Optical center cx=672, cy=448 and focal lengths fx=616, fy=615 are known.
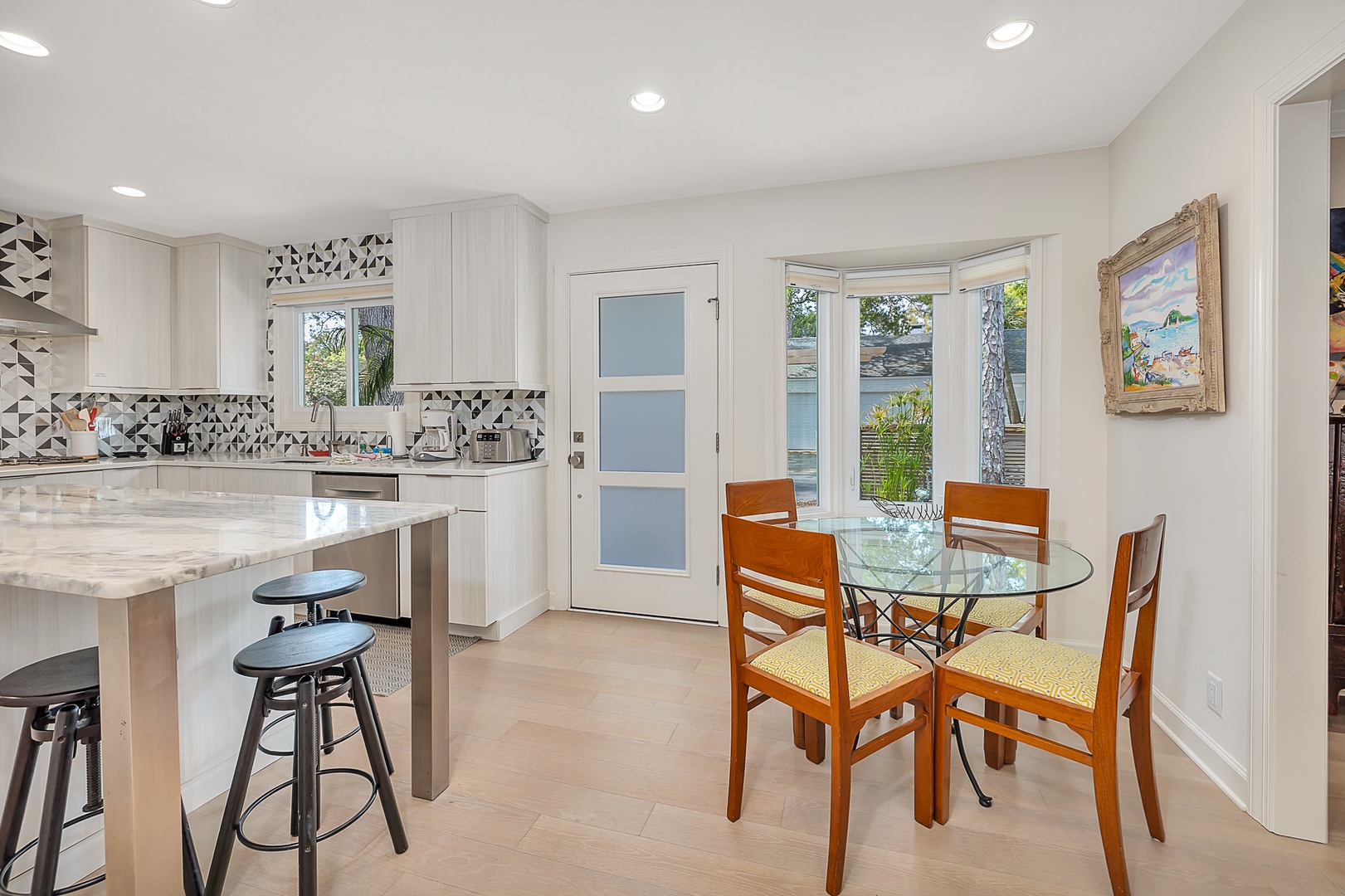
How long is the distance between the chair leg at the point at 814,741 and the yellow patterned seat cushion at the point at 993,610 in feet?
1.97

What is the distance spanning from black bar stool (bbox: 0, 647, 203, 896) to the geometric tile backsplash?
261 centimetres

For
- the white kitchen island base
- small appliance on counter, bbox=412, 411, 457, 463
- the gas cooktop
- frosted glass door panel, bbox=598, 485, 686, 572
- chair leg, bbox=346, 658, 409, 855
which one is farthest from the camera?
small appliance on counter, bbox=412, 411, 457, 463

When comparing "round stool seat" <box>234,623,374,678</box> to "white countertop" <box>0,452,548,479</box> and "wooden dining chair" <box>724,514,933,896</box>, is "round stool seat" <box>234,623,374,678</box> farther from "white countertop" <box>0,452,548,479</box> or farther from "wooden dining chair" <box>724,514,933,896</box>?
"white countertop" <box>0,452,548,479</box>

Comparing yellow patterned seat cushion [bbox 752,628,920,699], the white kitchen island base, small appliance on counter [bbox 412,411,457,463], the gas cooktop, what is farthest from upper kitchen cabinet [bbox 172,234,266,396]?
yellow patterned seat cushion [bbox 752,628,920,699]

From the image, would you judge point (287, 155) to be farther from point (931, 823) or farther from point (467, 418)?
point (931, 823)

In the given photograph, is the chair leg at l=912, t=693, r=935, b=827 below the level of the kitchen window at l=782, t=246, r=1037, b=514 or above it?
below

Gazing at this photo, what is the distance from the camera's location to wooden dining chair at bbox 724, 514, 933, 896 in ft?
5.07

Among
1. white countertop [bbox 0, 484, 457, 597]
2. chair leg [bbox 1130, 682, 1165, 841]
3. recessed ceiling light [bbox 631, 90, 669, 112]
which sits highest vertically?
recessed ceiling light [bbox 631, 90, 669, 112]

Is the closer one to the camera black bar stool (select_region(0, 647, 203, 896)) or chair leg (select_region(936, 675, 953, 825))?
black bar stool (select_region(0, 647, 203, 896))

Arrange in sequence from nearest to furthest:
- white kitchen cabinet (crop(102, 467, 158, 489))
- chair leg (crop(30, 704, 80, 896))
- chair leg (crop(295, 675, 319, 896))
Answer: chair leg (crop(30, 704, 80, 896))
chair leg (crop(295, 675, 319, 896))
white kitchen cabinet (crop(102, 467, 158, 489))

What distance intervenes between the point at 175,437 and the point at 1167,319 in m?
5.84

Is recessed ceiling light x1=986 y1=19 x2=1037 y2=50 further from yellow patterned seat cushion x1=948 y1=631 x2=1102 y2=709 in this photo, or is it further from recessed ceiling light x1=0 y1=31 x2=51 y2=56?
recessed ceiling light x1=0 y1=31 x2=51 y2=56

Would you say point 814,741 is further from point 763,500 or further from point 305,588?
point 305,588

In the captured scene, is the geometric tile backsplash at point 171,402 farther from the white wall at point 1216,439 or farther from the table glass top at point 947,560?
the white wall at point 1216,439
